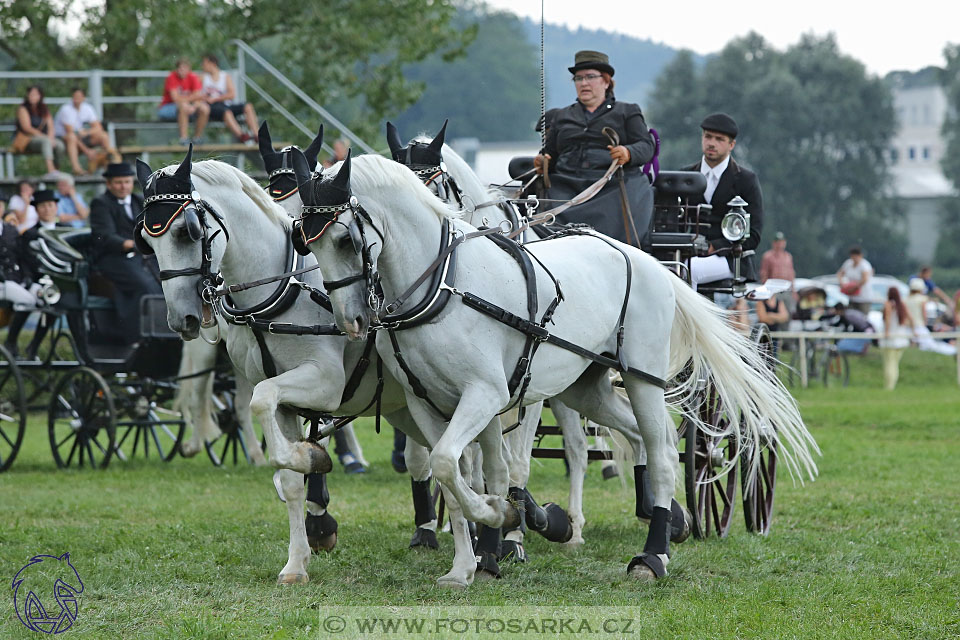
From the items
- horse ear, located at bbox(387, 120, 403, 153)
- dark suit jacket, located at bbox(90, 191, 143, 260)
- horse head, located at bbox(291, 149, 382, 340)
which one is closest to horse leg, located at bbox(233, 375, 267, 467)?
dark suit jacket, located at bbox(90, 191, 143, 260)

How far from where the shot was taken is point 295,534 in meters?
6.02

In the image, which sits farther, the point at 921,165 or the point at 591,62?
the point at 921,165

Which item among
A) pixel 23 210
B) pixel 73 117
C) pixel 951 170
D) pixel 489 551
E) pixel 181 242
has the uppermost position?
pixel 73 117

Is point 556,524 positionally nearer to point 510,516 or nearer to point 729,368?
point 510,516

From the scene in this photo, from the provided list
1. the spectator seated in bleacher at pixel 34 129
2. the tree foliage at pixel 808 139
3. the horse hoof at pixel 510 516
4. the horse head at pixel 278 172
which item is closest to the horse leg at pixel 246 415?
the horse head at pixel 278 172

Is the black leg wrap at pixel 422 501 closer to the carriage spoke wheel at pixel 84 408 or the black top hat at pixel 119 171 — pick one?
the carriage spoke wheel at pixel 84 408

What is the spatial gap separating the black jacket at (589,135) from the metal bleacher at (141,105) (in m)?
9.69

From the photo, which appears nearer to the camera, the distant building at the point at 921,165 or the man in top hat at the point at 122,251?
the man in top hat at the point at 122,251

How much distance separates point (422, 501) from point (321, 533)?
2.33 feet

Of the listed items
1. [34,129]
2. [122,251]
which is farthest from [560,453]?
[34,129]

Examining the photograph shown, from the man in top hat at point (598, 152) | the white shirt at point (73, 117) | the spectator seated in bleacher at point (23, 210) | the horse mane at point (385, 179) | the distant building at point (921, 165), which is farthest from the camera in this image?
the distant building at point (921, 165)

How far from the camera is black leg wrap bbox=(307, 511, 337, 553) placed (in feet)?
21.4

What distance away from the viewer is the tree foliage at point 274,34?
71.7 ft

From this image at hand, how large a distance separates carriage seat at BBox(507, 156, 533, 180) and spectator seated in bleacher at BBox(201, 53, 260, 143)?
33.2ft
